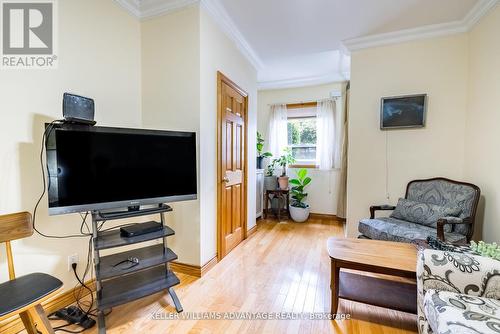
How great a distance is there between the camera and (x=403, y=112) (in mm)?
2764

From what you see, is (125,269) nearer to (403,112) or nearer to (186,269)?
(186,269)

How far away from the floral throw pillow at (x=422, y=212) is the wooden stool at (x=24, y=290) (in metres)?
3.01

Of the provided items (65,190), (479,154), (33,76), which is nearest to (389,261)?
(479,154)

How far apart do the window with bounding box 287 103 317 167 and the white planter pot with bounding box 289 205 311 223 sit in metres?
0.93

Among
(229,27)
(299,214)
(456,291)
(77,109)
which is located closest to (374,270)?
(456,291)

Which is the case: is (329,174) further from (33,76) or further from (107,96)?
(33,76)

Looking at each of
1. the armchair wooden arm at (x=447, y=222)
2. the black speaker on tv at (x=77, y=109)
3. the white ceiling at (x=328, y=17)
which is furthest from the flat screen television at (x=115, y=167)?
the armchair wooden arm at (x=447, y=222)

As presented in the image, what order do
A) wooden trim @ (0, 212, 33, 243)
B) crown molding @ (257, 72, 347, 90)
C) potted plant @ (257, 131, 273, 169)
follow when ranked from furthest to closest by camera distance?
1. potted plant @ (257, 131, 273, 169)
2. crown molding @ (257, 72, 347, 90)
3. wooden trim @ (0, 212, 33, 243)

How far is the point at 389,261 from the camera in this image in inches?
63.0

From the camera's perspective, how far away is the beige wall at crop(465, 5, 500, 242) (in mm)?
2117

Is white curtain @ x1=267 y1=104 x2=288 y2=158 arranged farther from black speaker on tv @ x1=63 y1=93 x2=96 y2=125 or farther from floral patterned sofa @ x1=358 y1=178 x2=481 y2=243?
black speaker on tv @ x1=63 y1=93 x2=96 y2=125

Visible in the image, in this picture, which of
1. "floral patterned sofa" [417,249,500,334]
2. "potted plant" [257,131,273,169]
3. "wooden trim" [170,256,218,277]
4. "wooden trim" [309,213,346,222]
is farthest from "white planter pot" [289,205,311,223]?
"floral patterned sofa" [417,249,500,334]

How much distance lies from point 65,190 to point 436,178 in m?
3.48

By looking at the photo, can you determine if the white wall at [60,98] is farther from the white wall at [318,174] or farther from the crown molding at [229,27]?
the white wall at [318,174]
